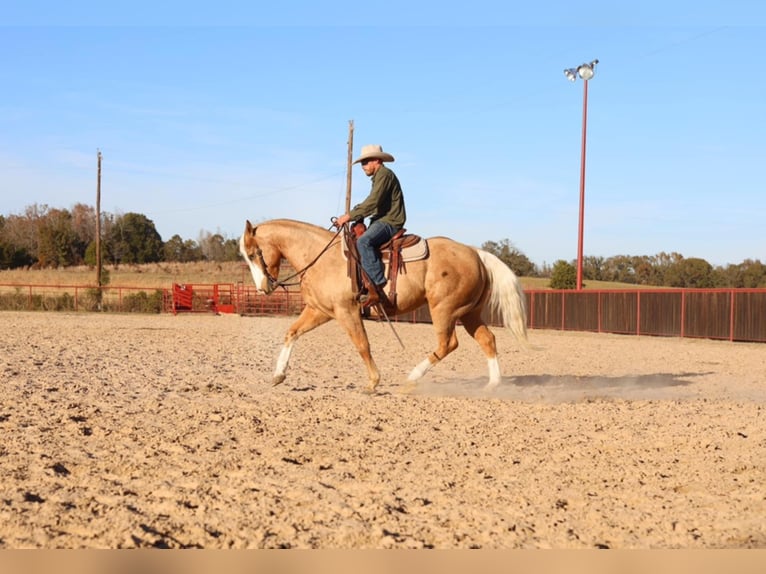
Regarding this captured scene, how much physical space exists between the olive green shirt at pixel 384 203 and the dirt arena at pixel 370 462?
202 centimetres

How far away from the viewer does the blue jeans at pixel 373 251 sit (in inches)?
344

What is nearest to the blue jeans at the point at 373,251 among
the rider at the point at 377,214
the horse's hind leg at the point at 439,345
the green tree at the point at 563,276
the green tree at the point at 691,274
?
the rider at the point at 377,214

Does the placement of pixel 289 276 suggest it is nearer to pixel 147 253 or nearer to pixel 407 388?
pixel 407 388

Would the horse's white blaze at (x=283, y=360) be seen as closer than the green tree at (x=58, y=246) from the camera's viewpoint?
Yes

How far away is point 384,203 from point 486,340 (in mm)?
2067

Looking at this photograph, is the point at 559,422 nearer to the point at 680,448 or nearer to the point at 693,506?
the point at 680,448

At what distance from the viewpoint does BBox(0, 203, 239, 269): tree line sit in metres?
79.8

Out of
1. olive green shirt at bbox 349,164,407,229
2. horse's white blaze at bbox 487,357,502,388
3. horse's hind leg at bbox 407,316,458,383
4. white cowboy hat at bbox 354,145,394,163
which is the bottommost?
horse's white blaze at bbox 487,357,502,388

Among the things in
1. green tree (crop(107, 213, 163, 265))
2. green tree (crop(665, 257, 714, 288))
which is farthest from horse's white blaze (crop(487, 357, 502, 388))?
green tree (crop(107, 213, 163, 265))

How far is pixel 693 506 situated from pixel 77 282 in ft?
202

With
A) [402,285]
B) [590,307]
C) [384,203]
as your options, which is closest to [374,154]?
[384,203]

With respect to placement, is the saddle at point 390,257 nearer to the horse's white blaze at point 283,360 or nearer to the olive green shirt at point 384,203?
the olive green shirt at point 384,203

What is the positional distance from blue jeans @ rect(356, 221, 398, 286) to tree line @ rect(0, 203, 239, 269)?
66.4 metres

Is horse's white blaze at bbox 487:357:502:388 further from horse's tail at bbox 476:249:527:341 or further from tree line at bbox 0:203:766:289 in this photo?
tree line at bbox 0:203:766:289
